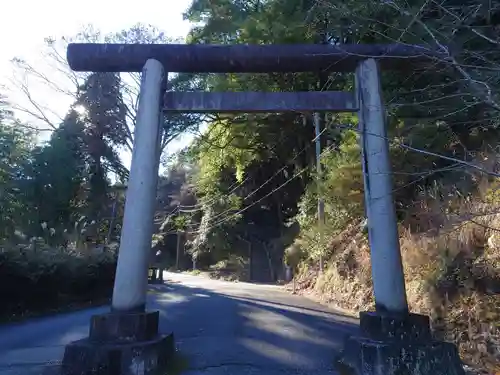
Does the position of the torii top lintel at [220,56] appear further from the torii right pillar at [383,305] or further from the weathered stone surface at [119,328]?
the weathered stone surface at [119,328]

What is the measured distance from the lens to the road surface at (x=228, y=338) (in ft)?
17.0

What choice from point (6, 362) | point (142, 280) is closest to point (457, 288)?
point (142, 280)

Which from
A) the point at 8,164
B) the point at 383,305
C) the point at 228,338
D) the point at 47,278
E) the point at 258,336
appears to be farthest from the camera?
the point at 8,164

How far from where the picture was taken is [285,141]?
68.2 feet

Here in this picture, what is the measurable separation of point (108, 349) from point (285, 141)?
17338 millimetres

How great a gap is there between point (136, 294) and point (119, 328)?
481mm

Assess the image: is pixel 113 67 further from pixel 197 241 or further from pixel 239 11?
pixel 197 241

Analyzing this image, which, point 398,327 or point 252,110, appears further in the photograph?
point 252,110

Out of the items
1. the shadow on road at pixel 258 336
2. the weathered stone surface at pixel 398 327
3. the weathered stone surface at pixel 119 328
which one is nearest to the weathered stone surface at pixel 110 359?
the weathered stone surface at pixel 119 328

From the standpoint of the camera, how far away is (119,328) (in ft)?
15.5

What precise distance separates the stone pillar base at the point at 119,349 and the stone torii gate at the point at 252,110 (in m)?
0.01

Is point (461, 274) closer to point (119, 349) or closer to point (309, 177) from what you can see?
point (119, 349)

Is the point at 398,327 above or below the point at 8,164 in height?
below

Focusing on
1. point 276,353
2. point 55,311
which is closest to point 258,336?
point 276,353
